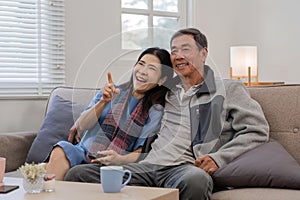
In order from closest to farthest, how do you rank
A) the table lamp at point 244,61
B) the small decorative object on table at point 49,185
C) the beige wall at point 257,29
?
the small decorative object on table at point 49,185 → the table lamp at point 244,61 → the beige wall at point 257,29

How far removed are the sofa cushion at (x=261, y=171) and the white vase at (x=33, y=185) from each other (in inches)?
32.1

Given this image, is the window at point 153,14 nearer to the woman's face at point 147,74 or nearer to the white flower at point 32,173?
the woman's face at point 147,74

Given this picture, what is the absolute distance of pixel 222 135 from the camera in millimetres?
2559

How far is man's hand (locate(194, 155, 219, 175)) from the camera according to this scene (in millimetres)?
2385

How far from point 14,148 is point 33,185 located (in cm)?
107

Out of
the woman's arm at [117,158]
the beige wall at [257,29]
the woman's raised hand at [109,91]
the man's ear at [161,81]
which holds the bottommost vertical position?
the woman's arm at [117,158]

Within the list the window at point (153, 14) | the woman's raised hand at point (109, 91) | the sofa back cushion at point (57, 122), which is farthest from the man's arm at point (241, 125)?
the window at point (153, 14)

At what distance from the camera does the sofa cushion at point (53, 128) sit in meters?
2.85

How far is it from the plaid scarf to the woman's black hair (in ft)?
0.12

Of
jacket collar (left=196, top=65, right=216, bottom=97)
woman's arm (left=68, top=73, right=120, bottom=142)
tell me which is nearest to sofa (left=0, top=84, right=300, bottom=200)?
woman's arm (left=68, top=73, right=120, bottom=142)

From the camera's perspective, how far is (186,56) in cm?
242

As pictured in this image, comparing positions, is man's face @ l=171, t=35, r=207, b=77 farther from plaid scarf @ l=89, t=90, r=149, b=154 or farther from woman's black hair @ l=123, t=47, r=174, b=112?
plaid scarf @ l=89, t=90, r=149, b=154

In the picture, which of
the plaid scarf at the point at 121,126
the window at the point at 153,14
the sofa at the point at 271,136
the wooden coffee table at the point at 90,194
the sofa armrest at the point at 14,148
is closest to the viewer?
the wooden coffee table at the point at 90,194

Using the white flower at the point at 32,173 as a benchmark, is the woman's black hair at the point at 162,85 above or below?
above
